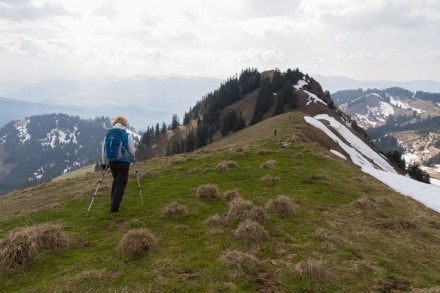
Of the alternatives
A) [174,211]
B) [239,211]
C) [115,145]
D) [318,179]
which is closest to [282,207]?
[239,211]

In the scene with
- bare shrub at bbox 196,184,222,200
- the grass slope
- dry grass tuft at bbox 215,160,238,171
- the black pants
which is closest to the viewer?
the grass slope

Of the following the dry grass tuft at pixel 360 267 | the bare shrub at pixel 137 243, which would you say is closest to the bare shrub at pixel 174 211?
the bare shrub at pixel 137 243

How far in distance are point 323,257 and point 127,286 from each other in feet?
19.9

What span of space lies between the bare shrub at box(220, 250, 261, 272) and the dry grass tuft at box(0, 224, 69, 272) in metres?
5.83

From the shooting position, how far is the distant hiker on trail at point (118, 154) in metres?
16.0

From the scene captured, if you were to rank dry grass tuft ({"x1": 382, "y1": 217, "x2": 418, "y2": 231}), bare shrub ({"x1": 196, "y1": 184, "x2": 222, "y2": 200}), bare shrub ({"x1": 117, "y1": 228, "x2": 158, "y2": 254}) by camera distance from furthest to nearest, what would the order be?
bare shrub ({"x1": 196, "y1": 184, "x2": 222, "y2": 200}), dry grass tuft ({"x1": 382, "y1": 217, "x2": 418, "y2": 231}), bare shrub ({"x1": 117, "y1": 228, "x2": 158, "y2": 254})

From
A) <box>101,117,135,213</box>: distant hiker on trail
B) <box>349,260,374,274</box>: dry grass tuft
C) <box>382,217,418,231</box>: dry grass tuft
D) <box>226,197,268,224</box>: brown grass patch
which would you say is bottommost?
Result: <box>382,217,418,231</box>: dry grass tuft

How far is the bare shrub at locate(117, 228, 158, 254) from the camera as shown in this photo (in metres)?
11.3

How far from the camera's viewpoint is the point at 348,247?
1204cm

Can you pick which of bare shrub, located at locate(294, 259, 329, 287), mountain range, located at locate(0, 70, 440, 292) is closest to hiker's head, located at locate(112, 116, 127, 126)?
mountain range, located at locate(0, 70, 440, 292)

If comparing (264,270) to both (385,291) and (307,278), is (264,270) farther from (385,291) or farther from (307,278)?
(385,291)

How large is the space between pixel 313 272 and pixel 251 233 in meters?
3.04

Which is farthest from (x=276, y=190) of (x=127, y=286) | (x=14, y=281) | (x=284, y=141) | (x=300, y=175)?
(x=284, y=141)

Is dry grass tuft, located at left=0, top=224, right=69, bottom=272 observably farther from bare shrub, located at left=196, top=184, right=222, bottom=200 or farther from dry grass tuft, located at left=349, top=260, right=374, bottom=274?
dry grass tuft, located at left=349, top=260, right=374, bottom=274
